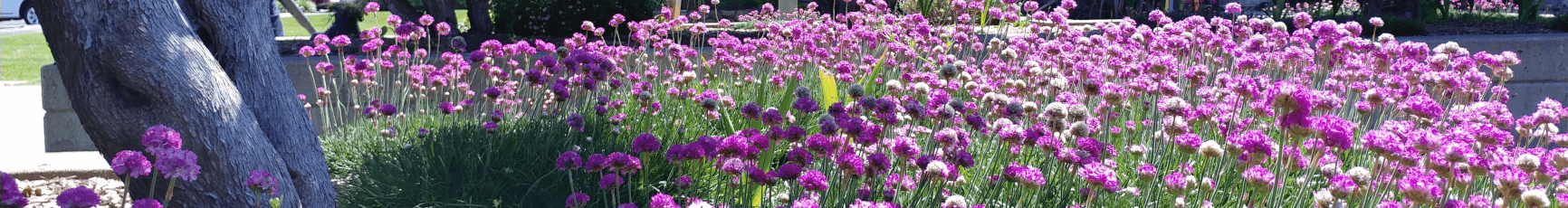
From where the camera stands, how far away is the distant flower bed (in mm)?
1951

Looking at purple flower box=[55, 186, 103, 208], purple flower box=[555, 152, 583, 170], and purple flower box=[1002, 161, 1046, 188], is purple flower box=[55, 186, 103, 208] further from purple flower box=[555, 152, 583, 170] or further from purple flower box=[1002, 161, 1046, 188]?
purple flower box=[1002, 161, 1046, 188]

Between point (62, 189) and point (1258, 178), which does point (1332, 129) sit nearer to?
point (1258, 178)

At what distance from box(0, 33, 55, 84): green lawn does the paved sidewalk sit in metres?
0.32

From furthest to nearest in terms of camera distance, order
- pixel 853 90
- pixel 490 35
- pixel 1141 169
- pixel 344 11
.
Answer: pixel 344 11 → pixel 490 35 → pixel 853 90 → pixel 1141 169

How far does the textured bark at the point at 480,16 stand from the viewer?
7.75 meters

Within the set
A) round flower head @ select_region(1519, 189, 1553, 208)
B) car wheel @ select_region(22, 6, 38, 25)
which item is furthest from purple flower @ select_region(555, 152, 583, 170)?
car wheel @ select_region(22, 6, 38, 25)

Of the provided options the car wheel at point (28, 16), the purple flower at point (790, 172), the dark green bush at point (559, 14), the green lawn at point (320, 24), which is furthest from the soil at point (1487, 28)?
the car wheel at point (28, 16)

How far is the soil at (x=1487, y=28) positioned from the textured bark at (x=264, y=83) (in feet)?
27.1

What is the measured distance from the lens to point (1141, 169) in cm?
197

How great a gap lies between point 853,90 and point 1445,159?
1.32 m

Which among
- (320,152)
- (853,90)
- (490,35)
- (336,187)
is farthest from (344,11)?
(853,90)

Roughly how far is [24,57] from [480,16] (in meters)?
6.62

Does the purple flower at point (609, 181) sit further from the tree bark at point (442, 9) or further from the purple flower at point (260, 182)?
the tree bark at point (442, 9)

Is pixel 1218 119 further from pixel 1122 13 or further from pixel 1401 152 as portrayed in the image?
pixel 1122 13
